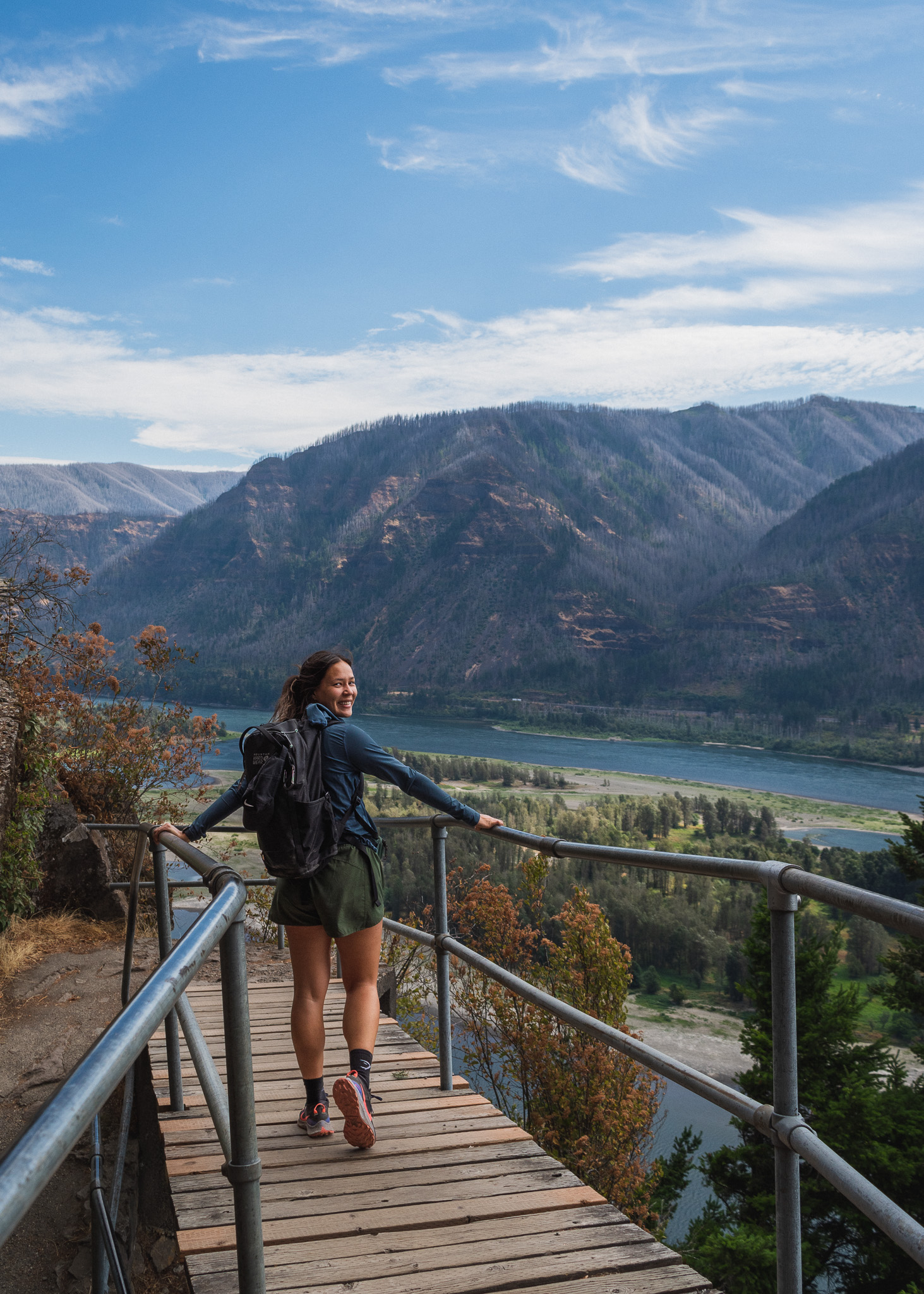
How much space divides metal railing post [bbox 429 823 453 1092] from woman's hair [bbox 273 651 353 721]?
0.65 m

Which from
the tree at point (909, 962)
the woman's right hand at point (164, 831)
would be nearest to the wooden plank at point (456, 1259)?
the woman's right hand at point (164, 831)

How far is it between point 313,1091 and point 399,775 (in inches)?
39.2

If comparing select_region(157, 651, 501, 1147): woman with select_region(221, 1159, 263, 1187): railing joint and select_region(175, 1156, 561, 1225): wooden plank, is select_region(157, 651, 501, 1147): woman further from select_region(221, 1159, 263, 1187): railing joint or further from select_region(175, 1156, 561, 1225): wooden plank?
select_region(221, 1159, 263, 1187): railing joint

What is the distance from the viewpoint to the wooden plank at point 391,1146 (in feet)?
8.45

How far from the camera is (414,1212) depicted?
2271 mm

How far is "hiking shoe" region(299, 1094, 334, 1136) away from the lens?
276cm

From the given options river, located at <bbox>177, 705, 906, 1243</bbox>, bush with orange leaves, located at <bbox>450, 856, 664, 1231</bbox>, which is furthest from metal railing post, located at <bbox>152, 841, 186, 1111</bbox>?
river, located at <bbox>177, 705, 906, 1243</bbox>

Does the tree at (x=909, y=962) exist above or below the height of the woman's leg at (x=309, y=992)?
below

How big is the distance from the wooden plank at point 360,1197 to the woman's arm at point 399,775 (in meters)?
0.94

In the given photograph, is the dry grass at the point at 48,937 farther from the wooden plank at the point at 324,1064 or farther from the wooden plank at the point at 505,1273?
the wooden plank at the point at 505,1273

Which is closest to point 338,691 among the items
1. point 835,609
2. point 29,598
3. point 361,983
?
point 361,983

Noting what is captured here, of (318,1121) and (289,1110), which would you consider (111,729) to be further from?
(318,1121)

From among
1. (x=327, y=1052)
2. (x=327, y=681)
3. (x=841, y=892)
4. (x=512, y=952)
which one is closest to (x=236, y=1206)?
(x=841, y=892)

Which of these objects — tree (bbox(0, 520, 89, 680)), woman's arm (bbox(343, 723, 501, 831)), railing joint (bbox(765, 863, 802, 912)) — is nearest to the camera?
railing joint (bbox(765, 863, 802, 912))
